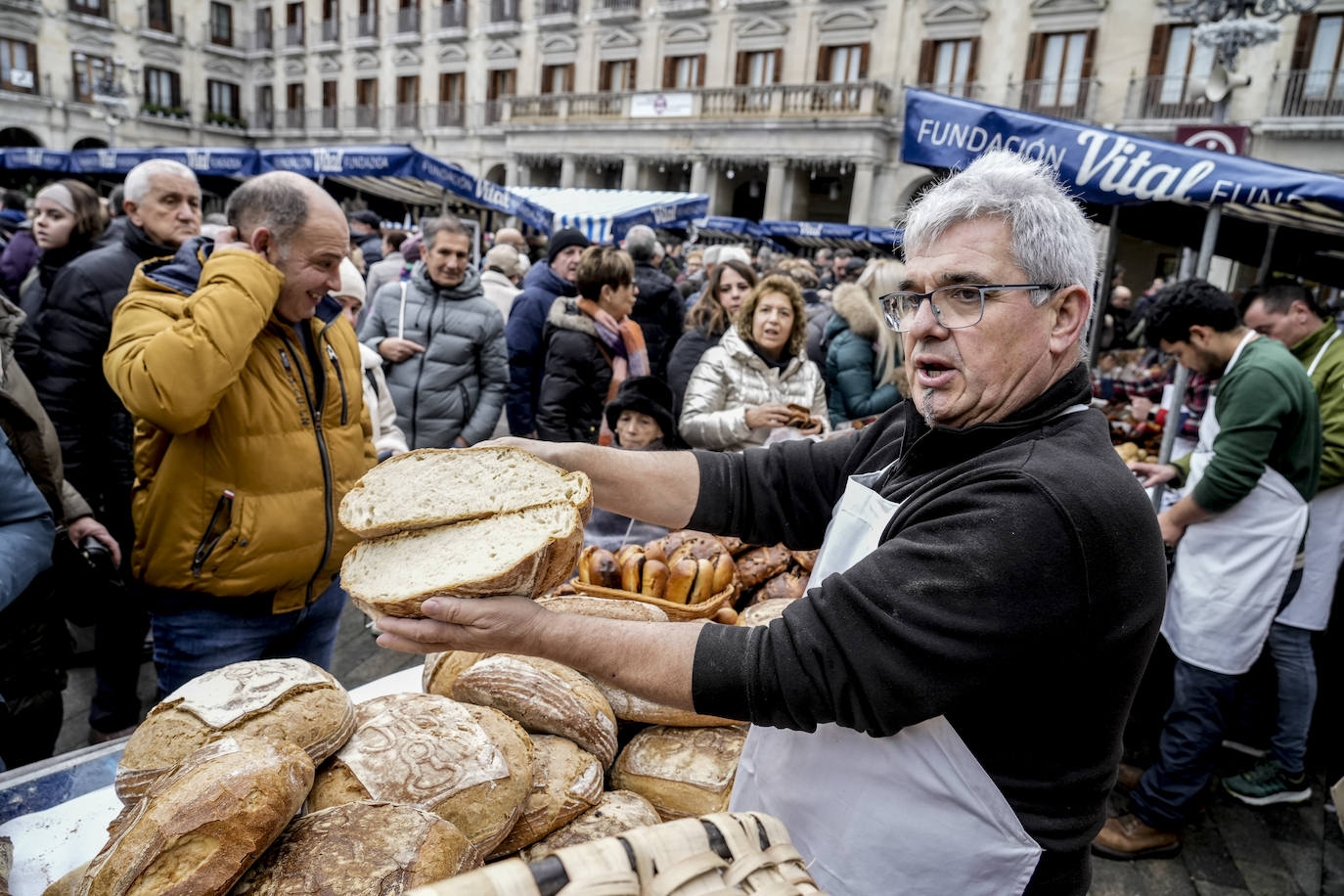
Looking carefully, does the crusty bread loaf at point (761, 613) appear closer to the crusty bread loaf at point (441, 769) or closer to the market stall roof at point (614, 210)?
the crusty bread loaf at point (441, 769)

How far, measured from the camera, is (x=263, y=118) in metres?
41.2

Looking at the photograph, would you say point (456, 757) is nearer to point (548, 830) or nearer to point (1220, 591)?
point (548, 830)

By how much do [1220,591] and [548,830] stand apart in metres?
3.06

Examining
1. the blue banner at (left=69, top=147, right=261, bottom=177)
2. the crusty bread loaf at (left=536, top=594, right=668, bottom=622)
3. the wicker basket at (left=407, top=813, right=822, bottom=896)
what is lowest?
the crusty bread loaf at (left=536, top=594, right=668, bottom=622)

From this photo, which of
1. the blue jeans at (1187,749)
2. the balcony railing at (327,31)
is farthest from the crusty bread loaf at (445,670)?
the balcony railing at (327,31)

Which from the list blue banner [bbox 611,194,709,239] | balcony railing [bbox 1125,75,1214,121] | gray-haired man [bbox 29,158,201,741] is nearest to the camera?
gray-haired man [bbox 29,158,201,741]

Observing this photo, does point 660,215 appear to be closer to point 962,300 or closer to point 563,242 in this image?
point 563,242

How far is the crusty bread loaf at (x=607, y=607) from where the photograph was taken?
2.08 metres

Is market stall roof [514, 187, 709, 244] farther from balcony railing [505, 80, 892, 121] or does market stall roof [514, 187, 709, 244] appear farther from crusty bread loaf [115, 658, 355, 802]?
balcony railing [505, 80, 892, 121]

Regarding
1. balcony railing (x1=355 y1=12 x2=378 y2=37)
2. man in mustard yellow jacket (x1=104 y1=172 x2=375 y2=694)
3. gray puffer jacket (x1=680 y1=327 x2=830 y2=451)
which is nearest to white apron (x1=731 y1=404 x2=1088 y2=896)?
man in mustard yellow jacket (x1=104 y1=172 x2=375 y2=694)

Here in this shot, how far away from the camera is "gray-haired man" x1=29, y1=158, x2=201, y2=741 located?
122 inches

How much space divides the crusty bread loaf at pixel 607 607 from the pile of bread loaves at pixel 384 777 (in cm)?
26

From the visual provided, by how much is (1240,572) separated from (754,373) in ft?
7.26

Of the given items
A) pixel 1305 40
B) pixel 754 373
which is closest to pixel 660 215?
pixel 754 373
